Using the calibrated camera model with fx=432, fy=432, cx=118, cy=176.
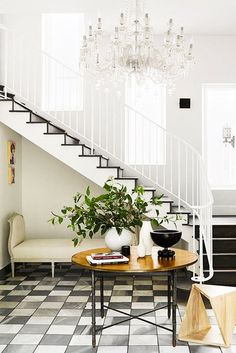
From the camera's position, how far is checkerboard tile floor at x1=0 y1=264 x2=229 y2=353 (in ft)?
12.4

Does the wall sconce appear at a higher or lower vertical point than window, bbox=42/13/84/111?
lower

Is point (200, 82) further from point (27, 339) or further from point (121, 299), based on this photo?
point (27, 339)

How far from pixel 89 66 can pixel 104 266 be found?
2.33m

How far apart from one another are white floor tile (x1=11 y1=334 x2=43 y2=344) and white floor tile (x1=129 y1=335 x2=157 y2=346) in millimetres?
847

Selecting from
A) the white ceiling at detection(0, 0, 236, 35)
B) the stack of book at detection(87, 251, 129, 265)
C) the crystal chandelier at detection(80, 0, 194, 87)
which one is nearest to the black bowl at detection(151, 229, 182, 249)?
the stack of book at detection(87, 251, 129, 265)

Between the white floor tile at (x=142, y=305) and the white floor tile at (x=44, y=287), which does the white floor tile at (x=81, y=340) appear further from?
the white floor tile at (x=44, y=287)

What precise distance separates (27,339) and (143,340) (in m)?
1.06

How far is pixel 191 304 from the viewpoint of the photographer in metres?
3.97

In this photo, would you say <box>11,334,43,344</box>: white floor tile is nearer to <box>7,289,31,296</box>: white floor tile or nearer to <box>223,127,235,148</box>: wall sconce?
<box>7,289,31,296</box>: white floor tile

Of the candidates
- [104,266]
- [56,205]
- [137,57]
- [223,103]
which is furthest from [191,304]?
[223,103]

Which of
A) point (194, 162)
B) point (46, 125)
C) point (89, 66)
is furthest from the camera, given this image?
point (194, 162)

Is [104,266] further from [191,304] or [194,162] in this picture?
[194,162]

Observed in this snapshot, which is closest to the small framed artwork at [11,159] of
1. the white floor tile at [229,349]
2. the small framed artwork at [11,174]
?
the small framed artwork at [11,174]

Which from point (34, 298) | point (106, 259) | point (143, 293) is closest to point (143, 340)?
point (106, 259)
